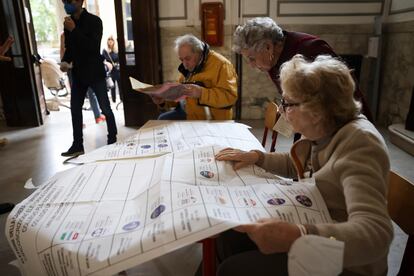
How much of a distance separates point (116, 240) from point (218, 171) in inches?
19.4

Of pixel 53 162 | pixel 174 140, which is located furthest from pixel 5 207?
pixel 174 140

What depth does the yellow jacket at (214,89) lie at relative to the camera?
2326 millimetres

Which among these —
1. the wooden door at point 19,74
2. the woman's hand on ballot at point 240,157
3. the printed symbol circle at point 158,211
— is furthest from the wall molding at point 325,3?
the printed symbol circle at point 158,211

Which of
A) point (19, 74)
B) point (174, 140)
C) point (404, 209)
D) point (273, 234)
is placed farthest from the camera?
point (19, 74)

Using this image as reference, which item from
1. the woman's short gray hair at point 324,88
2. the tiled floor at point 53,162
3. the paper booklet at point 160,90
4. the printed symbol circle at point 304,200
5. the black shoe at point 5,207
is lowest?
the tiled floor at point 53,162

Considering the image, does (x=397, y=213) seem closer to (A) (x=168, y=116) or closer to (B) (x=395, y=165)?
(A) (x=168, y=116)

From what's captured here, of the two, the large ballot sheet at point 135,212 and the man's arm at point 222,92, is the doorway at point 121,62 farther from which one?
the large ballot sheet at point 135,212

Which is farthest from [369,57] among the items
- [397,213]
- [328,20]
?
[397,213]

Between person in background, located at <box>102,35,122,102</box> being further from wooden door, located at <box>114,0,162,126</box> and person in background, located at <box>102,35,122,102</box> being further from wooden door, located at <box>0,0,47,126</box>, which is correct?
wooden door, located at <box>114,0,162,126</box>

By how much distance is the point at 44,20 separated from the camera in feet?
33.6

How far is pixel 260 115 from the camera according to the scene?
17.4ft

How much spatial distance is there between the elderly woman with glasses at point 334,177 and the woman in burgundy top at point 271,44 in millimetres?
705

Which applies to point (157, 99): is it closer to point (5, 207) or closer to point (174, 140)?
point (174, 140)

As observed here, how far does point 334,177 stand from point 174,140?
0.90 m
